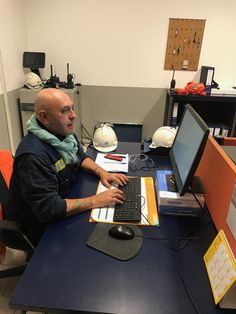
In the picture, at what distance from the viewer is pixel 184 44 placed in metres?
3.13

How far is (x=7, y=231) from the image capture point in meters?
1.20

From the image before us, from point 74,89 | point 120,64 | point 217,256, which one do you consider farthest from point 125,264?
point 120,64

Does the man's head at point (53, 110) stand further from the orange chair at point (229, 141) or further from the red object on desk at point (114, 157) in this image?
the orange chair at point (229, 141)

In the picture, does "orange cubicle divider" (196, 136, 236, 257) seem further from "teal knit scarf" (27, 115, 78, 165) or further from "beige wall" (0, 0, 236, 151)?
"beige wall" (0, 0, 236, 151)

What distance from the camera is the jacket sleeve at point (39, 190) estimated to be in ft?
3.58

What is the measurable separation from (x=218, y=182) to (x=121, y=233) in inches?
18.8

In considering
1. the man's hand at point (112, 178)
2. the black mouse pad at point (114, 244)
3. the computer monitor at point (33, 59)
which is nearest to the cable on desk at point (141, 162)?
the man's hand at point (112, 178)

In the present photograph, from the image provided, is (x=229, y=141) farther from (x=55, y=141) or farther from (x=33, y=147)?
(x=33, y=147)

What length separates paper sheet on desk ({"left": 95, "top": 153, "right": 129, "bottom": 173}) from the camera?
5.17 ft

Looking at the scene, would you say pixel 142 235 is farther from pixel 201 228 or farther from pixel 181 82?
pixel 181 82

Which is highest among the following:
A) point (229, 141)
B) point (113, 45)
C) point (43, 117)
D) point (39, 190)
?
point (113, 45)

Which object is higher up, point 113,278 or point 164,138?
point 164,138

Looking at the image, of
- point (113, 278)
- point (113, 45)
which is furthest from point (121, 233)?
point (113, 45)

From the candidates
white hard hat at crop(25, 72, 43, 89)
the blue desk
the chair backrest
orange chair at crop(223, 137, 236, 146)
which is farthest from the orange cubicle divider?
white hard hat at crop(25, 72, 43, 89)
